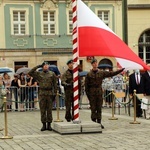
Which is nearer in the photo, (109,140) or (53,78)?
(109,140)

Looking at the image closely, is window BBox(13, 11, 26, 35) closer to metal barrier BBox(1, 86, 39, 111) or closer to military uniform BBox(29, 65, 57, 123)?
metal barrier BBox(1, 86, 39, 111)

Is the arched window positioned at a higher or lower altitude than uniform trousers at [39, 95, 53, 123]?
higher

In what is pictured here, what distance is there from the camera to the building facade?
37344 millimetres

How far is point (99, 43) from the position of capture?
41.0 feet

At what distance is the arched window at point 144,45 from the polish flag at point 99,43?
28.1 m

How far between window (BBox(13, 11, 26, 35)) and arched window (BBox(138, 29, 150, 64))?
10303 mm

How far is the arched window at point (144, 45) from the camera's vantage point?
134ft

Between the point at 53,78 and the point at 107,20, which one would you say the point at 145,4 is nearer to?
the point at 107,20

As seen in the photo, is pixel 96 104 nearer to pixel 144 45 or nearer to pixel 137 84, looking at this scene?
Answer: pixel 137 84

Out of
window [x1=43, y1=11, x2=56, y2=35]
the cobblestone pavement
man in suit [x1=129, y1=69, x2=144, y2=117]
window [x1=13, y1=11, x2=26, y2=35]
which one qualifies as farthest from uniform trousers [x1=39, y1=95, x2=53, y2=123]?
window [x1=43, y1=11, x2=56, y2=35]

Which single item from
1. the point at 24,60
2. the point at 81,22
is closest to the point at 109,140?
the point at 81,22

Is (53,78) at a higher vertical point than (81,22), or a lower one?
lower

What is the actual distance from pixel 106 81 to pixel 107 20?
17.6 meters

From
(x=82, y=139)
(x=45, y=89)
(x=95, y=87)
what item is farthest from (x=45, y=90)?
(x=82, y=139)
